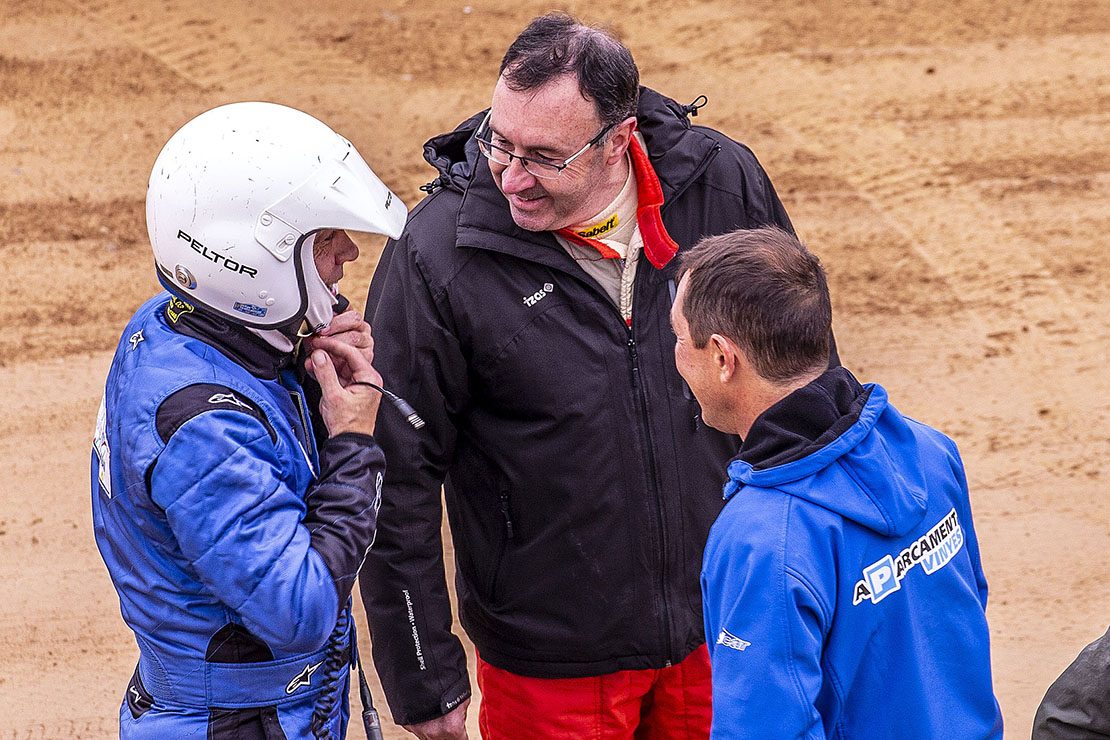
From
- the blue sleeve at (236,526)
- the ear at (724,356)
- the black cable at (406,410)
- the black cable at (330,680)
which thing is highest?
the ear at (724,356)

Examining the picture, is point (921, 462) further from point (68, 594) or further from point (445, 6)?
point (445, 6)

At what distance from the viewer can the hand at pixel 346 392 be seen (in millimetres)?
2713

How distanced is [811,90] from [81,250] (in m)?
4.98

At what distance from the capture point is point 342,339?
284 cm

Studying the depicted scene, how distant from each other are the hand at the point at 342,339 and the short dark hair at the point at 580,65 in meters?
0.74

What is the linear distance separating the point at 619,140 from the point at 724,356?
103 centimetres

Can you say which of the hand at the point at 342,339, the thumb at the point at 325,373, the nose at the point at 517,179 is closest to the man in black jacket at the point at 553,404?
the nose at the point at 517,179

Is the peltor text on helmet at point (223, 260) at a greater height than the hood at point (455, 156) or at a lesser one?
greater

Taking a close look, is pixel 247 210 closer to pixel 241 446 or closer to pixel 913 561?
pixel 241 446

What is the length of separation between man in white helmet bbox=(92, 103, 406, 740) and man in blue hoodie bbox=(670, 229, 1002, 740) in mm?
781

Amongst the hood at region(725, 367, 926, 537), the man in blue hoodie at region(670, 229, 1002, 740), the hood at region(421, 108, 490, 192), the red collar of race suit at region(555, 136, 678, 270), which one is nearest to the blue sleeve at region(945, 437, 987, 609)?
the man in blue hoodie at region(670, 229, 1002, 740)

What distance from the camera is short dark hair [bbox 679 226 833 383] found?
7.81ft

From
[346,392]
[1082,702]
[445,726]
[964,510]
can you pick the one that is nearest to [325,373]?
[346,392]

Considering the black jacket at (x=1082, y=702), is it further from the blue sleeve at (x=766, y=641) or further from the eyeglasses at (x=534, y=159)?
the eyeglasses at (x=534, y=159)
